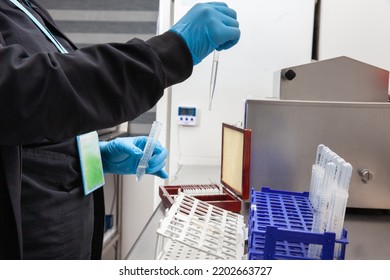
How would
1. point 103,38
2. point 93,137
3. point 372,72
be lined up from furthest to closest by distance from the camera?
point 103,38, point 372,72, point 93,137

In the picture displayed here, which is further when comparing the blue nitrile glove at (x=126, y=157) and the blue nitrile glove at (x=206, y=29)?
the blue nitrile glove at (x=126, y=157)

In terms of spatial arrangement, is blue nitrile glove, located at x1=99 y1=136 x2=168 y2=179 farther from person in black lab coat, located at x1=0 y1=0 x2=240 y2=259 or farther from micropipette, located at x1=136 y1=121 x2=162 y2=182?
person in black lab coat, located at x1=0 y1=0 x2=240 y2=259

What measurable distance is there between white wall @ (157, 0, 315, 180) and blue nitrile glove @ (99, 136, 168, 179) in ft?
2.42

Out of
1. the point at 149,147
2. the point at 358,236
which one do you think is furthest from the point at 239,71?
the point at 358,236

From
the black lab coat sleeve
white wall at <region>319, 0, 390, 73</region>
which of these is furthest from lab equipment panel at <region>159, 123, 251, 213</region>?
white wall at <region>319, 0, 390, 73</region>

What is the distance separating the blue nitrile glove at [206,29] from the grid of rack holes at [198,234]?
35 cm

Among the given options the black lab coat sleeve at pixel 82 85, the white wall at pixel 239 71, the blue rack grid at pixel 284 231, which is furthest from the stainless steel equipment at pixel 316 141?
the white wall at pixel 239 71

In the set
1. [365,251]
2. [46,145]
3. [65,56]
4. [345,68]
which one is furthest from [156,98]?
[345,68]

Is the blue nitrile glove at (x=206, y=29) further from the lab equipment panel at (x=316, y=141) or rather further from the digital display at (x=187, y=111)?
the digital display at (x=187, y=111)

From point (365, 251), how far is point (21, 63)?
2.80 feet

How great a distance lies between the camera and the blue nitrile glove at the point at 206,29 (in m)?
0.76

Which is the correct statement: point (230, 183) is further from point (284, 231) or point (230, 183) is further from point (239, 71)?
point (239, 71)

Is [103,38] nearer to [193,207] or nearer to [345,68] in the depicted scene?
[345,68]

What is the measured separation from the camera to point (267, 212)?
81 centimetres
